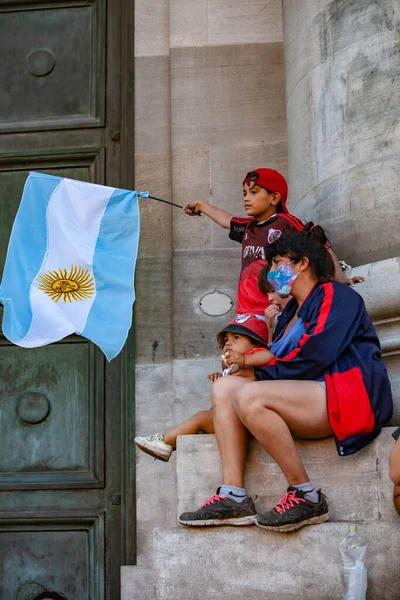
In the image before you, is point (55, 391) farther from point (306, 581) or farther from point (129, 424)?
point (306, 581)

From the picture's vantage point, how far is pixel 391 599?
237 inches

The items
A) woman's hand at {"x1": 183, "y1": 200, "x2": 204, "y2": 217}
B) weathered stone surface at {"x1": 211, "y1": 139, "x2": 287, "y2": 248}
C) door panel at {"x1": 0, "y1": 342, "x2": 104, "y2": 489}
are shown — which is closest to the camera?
woman's hand at {"x1": 183, "y1": 200, "x2": 204, "y2": 217}

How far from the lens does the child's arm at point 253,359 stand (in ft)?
21.4

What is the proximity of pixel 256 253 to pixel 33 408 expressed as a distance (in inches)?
96.6

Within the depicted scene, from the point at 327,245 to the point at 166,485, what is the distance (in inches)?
93.1

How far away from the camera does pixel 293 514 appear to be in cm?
607

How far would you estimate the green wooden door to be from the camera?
8711 millimetres

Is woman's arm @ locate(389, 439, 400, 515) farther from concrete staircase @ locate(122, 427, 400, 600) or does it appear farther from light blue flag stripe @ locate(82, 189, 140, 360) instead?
light blue flag stripe @ locate(82, 189, 140, 360)

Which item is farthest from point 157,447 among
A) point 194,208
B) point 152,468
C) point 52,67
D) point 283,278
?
point 52,67

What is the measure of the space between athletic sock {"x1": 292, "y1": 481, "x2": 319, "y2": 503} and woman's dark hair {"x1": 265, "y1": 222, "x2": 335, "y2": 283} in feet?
4.14

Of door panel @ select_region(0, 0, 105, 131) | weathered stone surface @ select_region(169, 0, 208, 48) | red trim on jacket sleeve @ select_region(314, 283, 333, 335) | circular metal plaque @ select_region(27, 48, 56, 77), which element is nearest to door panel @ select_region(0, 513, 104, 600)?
red trim on jacket sleeve @ select_region(314, 283, 333, 335)

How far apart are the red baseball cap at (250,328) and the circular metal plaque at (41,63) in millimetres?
3416

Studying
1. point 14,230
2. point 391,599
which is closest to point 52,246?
point 14,230

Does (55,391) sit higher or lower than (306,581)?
higher
